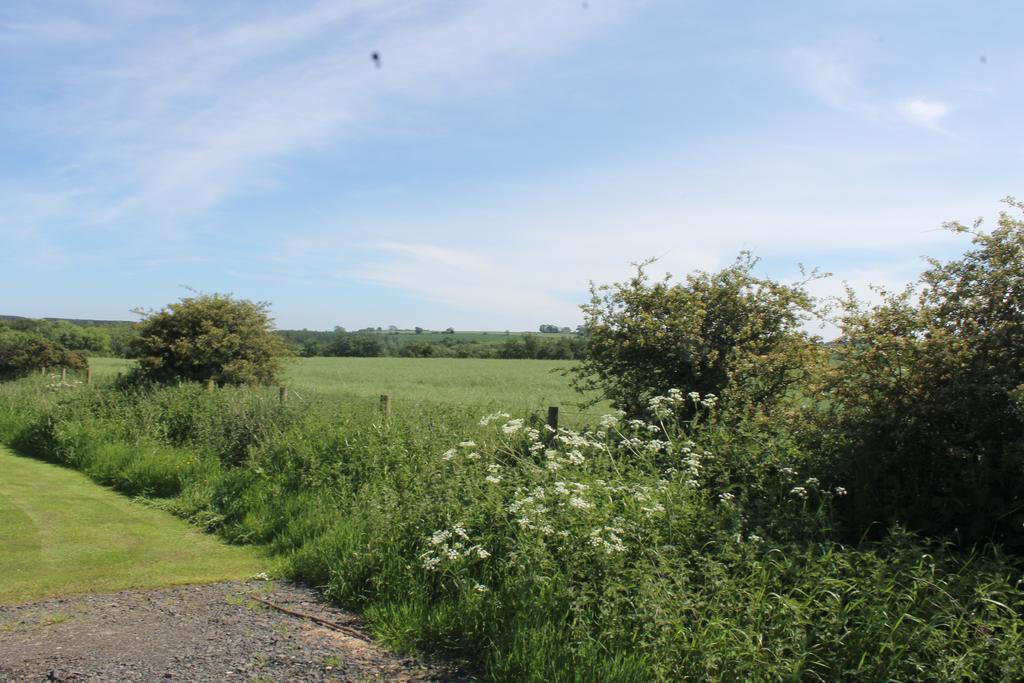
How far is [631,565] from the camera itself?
16.8 feet

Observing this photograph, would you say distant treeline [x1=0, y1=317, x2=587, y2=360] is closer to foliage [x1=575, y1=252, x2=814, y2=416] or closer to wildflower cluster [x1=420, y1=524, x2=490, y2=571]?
foliage [x1=575, y1=252, x2=814, y2=416]

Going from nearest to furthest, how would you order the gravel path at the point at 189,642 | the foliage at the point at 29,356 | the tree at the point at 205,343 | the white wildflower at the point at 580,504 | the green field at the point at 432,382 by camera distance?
the gravel path at the point at 189,642, the white wildflower at the point at 580,504, the tree at the point at 205,343, the green field at the point at 432,382, the foliage at the point at 29,356

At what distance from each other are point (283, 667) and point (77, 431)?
11541mm

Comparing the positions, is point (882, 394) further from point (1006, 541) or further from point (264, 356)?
point (264, 356)

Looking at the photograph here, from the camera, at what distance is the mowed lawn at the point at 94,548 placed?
6.99 meters

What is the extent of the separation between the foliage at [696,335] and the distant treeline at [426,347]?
4145 centimetres

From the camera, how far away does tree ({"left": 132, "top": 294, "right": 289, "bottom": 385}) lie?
18.3 m

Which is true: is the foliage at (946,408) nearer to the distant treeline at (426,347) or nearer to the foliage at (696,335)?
the foliage at (696,335)

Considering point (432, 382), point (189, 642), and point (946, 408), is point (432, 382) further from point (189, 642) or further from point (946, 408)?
point (946, 408)

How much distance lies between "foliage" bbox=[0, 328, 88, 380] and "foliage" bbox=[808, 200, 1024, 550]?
104 feet

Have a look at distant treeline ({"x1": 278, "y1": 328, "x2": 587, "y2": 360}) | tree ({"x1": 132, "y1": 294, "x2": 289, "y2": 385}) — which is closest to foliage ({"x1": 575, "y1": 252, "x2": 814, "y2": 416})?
tree ({"x1": 132, "y1": 294, "x2": 289, "y2": 385})

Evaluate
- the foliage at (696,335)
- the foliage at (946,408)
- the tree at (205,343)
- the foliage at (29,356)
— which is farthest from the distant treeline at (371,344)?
the foliage at (946,408)

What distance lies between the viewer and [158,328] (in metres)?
18.8

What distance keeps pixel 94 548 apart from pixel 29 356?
2675cm
